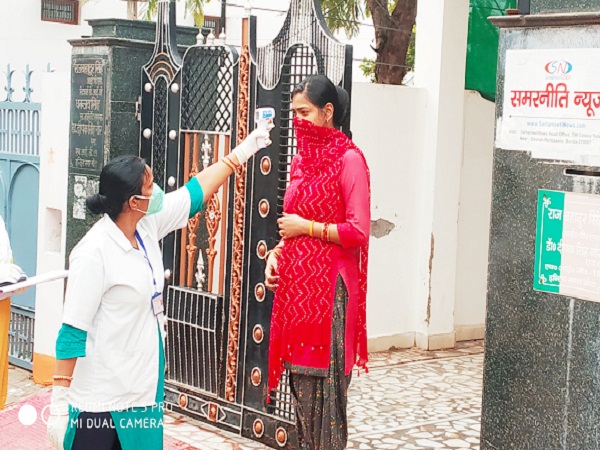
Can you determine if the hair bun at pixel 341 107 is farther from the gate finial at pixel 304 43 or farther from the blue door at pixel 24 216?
the blue door at pixel 24 216

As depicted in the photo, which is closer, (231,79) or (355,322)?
(355,322)

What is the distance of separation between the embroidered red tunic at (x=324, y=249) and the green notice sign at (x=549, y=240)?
0.94m

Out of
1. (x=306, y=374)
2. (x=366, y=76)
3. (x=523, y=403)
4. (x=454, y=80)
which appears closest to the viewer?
(x=523, y=403)

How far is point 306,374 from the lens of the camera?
4520 millimetres

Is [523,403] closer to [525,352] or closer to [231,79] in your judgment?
[525,352]

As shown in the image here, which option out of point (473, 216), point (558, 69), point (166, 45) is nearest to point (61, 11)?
point (473, 216)

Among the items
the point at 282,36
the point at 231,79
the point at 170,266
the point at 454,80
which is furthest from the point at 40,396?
the point at 454,80

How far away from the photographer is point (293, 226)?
4594 millimetres

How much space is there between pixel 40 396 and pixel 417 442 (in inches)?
104

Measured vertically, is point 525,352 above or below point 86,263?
below

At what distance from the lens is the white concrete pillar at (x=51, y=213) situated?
710 cm

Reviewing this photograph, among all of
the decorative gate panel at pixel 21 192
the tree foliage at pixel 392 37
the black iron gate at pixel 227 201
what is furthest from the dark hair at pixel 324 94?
the tree foliage at pixel 392 37

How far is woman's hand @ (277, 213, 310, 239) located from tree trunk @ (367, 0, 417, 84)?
5.87 meters

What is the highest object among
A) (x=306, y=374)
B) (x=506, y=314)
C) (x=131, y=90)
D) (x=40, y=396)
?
(x=131, y=90)
